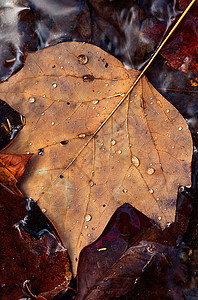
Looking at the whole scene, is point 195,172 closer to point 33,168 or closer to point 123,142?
point 123,142

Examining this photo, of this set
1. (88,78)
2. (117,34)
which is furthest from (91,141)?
(117,34)

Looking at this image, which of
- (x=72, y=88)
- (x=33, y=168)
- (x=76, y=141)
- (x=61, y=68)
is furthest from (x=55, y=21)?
(x=33, y=168)

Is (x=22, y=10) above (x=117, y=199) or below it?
above

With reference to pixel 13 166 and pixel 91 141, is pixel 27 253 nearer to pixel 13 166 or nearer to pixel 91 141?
pixel 13 166

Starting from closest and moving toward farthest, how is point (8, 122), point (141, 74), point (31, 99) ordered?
point (31, 99) < point (141, 74) < point (8, 122)

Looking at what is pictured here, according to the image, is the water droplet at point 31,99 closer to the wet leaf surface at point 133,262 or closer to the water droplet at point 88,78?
the water droplet at point 88,78

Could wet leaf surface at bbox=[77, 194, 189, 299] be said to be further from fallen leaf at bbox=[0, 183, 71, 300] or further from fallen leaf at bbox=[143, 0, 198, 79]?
fallen leaf at bbox=[143, 0, 198, 79]
